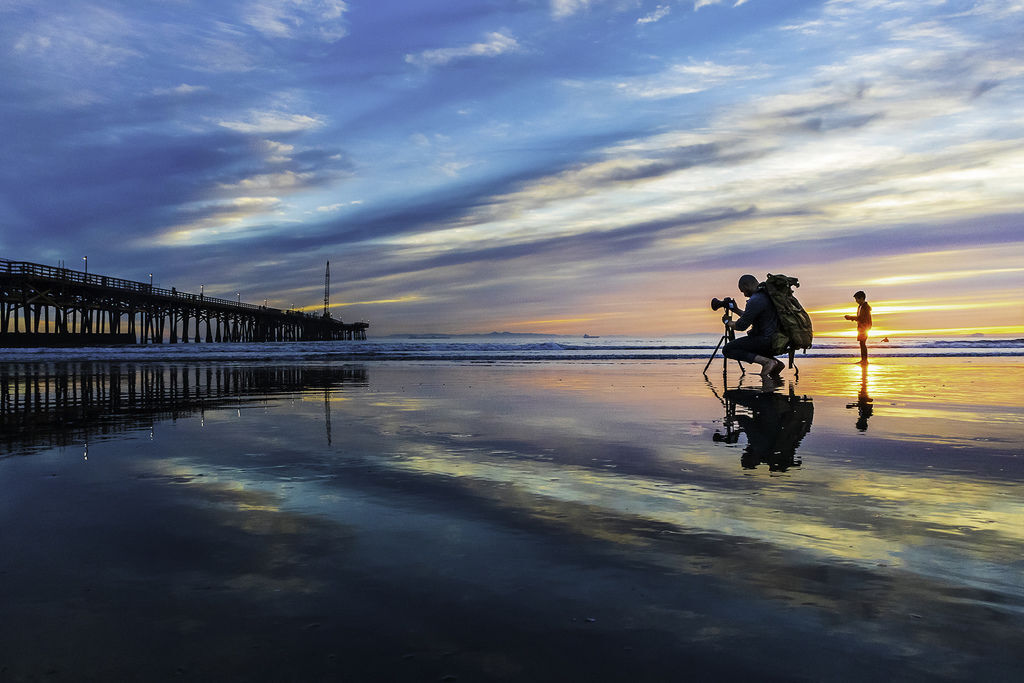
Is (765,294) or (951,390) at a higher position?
(765,294)

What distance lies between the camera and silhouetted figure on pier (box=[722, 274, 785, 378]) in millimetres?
9945

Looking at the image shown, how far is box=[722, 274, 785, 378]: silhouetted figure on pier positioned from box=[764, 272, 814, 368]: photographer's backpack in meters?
0.09

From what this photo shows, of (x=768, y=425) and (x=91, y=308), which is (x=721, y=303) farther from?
(x=91, y=308)

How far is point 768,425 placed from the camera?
611 cm

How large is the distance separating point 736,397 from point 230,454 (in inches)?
272

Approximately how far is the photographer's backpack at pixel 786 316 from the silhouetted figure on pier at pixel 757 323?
0.30 ft

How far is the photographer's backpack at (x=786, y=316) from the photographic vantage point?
9852 mm

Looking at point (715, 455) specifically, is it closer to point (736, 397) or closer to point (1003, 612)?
point (1003, 612)

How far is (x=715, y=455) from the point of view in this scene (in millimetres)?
4574

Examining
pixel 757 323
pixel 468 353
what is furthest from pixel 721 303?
pixel 468 353

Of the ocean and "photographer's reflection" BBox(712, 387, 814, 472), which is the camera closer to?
"photographer's reflection" BBox(712, 387, 814, 472)

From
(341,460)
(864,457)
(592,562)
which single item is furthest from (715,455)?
(341,460)

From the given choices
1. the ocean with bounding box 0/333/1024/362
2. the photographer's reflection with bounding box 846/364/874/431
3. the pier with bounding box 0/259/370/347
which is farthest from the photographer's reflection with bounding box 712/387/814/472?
the pier with bounding box 0/259/370/347

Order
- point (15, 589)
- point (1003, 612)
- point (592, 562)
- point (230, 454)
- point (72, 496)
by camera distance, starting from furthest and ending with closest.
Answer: point (230, 454) → point (72, 496) → point (592, 562) → point (15, 589) → point (1003, 612)
